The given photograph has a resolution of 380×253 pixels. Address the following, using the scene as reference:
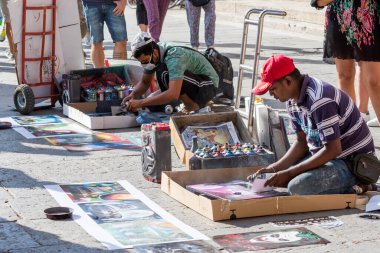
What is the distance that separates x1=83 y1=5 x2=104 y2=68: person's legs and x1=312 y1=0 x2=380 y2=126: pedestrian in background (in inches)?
111

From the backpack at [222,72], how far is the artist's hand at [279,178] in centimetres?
291

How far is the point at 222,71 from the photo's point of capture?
8.40 metres

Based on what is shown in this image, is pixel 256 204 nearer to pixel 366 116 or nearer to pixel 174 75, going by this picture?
pixel 174 75

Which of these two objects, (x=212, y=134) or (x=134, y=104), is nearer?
(x=212, y=134)

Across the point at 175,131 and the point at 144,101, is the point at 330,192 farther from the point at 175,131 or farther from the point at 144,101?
the point at 144,101

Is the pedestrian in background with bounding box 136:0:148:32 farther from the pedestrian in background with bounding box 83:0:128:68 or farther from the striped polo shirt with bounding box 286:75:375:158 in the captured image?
the striped polo shirt with bounding box 286:75:375:158

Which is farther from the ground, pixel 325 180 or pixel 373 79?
pixel 373 79

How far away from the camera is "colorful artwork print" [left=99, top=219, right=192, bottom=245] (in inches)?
189

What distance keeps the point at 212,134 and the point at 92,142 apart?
3.46ft

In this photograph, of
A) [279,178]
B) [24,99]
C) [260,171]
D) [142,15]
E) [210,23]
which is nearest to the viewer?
[279,178]

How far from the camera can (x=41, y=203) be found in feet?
18.1

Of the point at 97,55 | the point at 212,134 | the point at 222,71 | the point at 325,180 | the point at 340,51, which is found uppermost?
the point at 340,51

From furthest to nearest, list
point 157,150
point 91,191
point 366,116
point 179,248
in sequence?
point 366,116
point 157,150
point 91,191
point 179,248

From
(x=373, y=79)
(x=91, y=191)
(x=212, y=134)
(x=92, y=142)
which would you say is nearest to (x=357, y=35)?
(x=373, y=79)
